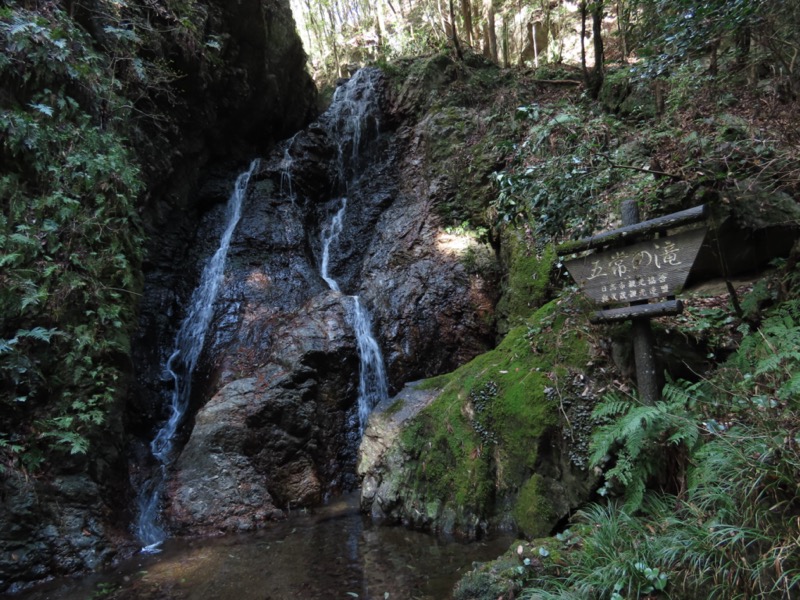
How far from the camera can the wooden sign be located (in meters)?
3.47

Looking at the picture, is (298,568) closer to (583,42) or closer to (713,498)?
(713,498)

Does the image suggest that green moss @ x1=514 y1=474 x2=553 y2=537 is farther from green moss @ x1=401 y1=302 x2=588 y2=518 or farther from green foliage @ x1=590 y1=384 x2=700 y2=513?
green foliage @ x1=590 y1=384 x2=700 y2=513

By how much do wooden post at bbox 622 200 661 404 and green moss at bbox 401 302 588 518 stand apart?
0.78 m

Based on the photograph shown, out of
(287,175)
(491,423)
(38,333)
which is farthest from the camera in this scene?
(287,175)

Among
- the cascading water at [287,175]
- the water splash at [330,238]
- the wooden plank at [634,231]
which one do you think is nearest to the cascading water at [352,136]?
the water splash at [330,238]

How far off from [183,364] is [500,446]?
23.4 feet

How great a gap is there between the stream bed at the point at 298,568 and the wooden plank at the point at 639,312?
240cm

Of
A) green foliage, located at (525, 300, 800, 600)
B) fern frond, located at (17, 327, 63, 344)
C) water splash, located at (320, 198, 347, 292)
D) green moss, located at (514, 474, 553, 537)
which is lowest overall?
green moss, located at (514, 474, 553, 537)

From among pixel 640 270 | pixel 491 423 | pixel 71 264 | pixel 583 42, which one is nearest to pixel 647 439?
pixel 640 270

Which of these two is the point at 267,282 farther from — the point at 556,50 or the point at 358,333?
the point at 556,50

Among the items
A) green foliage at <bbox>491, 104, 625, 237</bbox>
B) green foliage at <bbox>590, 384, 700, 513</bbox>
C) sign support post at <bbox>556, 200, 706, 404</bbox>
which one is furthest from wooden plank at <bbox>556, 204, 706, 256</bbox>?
green foliage at <bbox>590, 384, 700, 513</bbox>

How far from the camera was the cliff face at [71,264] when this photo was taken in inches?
210

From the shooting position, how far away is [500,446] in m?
4.98

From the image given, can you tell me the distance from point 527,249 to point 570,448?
4.16 m
